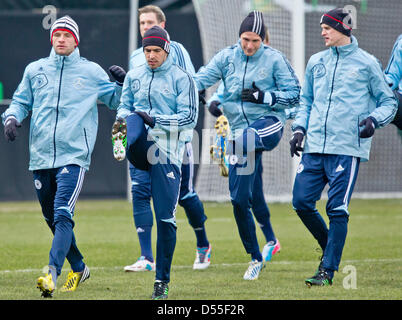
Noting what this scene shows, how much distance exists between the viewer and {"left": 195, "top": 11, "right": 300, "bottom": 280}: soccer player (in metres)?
7.51

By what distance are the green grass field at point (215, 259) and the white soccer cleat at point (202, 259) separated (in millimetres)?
92

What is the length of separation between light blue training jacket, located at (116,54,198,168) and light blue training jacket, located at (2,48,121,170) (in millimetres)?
550

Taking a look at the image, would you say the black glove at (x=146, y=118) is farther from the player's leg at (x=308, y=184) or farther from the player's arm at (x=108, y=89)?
the player's leg at (x=308, y=184)

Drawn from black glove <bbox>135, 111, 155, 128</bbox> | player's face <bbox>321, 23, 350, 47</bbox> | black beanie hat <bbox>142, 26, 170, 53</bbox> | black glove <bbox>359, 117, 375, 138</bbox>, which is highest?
black beanie hat <bbox>142, 26, 170, 53</bbox>

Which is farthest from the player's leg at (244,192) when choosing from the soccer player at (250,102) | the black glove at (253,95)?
the black glove at (253,95)

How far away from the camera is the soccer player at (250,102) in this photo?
751cm

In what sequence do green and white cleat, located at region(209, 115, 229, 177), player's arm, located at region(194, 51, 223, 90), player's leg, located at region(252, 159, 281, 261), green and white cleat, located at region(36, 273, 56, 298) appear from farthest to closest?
player's leg, located at region(252, 159, 281, 261), green and white cleat, located at region(209, 115, 229, 177), player's arm, located at region(194, 51, 223, 90), green and white cleat, located at region(36, 273, 56, 298)

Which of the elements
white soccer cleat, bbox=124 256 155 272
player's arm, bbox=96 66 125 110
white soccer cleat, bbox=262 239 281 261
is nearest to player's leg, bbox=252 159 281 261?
white soccer cleat, bbox=262 239 281 261

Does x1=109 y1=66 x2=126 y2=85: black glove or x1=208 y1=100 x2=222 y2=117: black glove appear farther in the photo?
x1=208 y1=100 x2=222 y2=117: black glove

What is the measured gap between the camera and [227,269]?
8.18 m

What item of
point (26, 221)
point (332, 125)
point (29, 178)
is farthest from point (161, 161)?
point (29, 178)

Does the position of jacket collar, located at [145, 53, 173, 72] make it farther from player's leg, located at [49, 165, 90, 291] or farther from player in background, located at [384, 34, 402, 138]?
player in background, located at [384, 34, 402, 138]
